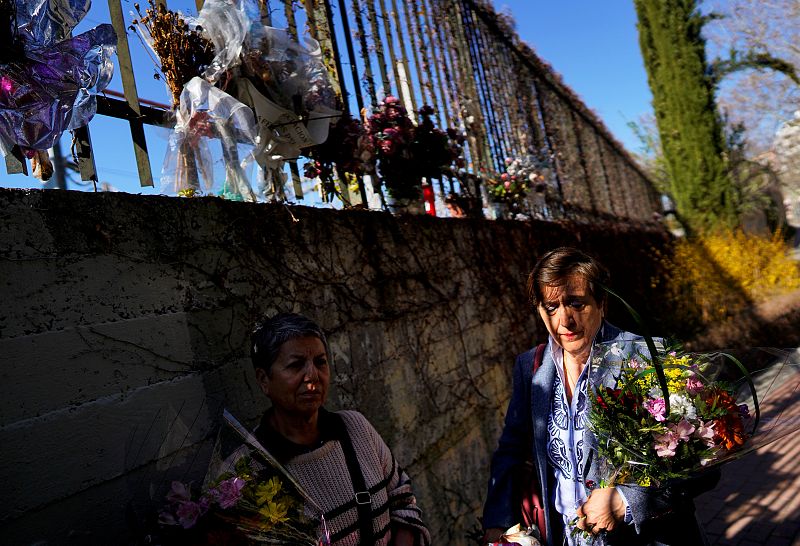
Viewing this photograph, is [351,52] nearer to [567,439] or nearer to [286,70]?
[286,70]

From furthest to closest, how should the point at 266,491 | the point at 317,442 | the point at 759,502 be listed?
1. the point at 759,502
2. the point at 317,442
3. the point at 266,491

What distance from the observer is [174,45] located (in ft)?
8.30

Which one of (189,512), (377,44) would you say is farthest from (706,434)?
(377,44)

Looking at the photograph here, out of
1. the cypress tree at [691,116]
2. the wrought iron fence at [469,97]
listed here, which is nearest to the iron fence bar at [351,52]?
the wrought iron fence at [469,97]

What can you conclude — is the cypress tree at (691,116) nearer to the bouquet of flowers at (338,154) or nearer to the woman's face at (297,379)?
the bouquet of flowers at (338,154)

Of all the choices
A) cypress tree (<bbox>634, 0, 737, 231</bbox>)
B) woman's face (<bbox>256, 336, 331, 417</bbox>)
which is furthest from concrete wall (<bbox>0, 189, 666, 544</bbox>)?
cypress tree (<bbox>634, 0, 737, 231</bbox>)

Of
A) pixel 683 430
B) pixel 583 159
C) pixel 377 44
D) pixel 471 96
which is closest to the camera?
pixel 683 430

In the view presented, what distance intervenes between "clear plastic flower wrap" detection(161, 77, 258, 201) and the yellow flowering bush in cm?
1042

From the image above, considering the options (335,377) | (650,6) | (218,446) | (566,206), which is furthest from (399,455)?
(650,6)

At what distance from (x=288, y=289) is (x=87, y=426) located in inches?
43.7

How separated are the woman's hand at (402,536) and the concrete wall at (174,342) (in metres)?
0.72

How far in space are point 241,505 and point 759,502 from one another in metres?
3.87

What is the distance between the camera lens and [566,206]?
9.78 meters

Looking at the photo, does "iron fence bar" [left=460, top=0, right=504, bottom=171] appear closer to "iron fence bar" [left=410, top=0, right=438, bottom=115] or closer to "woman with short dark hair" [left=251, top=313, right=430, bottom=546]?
"iron fence bar" [left=410, top=0, right=438, bottom=115]
